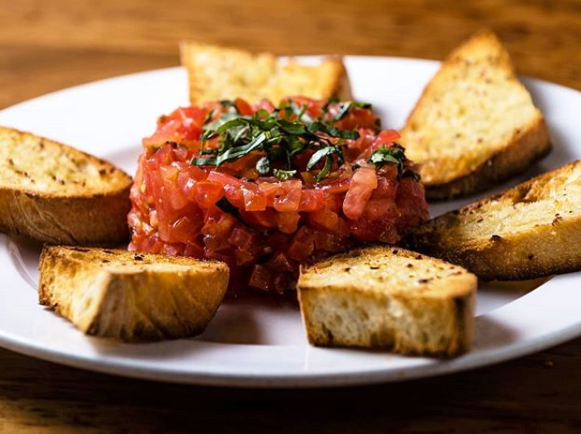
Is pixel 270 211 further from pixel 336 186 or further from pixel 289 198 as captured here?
pixel 336 186

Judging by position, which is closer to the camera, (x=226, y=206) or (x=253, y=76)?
(x=226, y=206)

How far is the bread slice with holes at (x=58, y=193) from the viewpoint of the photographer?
4215mm

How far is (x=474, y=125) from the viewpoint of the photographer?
16.8 ft

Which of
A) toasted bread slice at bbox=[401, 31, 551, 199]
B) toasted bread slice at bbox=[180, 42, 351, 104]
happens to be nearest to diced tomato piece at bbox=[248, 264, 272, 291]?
toasted bread slice at bbox=[401, 31, 551, 199]

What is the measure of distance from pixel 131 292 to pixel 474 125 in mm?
2562

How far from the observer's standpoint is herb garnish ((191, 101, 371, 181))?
13.2 ft

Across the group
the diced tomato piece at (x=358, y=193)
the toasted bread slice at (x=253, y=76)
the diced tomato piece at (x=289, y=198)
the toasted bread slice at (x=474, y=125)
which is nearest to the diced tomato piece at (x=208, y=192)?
the diced tomato piece at (x=289, y=198)

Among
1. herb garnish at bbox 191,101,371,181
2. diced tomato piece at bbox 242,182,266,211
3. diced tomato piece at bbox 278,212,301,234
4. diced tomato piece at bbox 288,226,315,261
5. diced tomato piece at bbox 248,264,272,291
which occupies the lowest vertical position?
diced tomato piece at bbox 248,264,272,291

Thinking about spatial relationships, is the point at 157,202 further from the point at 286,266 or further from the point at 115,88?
the point at 115,88

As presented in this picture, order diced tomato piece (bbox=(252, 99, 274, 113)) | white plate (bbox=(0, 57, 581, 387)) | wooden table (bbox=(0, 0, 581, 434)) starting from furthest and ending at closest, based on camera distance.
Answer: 1. diced tomato piece (bbox=(252, 99, 274, 113))
2. wooden table (bbox=(0, 0, 581, 434))
3. white plate (bbox=(0, 57, 581, 387))

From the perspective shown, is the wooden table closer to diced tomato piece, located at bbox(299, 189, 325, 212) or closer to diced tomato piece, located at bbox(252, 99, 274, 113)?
diced tomato piece, located at bbox(299, 189, 325, 212)

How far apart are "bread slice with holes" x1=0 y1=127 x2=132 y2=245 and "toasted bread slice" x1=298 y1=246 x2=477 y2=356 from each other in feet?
4.50

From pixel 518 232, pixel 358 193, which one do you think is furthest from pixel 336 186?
pixel 518 232

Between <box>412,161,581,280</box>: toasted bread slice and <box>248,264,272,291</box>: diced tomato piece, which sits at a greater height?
<box>412,161,581,280</box>: toasted bread slice
